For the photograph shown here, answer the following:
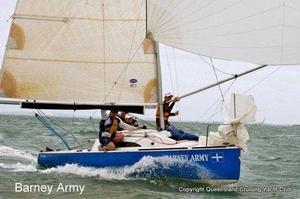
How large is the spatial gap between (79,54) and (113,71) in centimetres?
96

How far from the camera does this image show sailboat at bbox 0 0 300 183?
12.1 metres

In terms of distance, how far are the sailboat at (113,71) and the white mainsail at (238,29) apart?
4cm

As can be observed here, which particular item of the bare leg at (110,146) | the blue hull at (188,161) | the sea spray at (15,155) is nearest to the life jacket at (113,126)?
the bare leg at (110,146)

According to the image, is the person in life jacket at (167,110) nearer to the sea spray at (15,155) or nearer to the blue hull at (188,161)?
the blue hull at (188,161)

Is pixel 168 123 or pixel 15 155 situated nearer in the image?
pixel 168 123

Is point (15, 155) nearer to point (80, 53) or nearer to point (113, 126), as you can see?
point (80, 53)

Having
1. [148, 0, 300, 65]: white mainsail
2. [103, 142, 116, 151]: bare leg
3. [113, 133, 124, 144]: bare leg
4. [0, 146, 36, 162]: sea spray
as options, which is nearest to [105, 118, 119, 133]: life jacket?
[113, 133, 124, 144]: bare leg

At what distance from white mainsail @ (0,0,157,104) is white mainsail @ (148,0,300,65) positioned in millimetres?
2062

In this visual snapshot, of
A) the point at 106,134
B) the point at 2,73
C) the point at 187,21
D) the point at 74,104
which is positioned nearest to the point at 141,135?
the point at 106,134

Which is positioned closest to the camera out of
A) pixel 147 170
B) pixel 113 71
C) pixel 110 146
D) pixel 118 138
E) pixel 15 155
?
pixel 147 170

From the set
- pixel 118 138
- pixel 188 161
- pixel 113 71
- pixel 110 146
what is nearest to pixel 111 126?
pixel 118 138

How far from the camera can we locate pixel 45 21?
14336 millimetres

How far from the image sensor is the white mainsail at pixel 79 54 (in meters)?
13.9

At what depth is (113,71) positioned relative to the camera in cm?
1405
